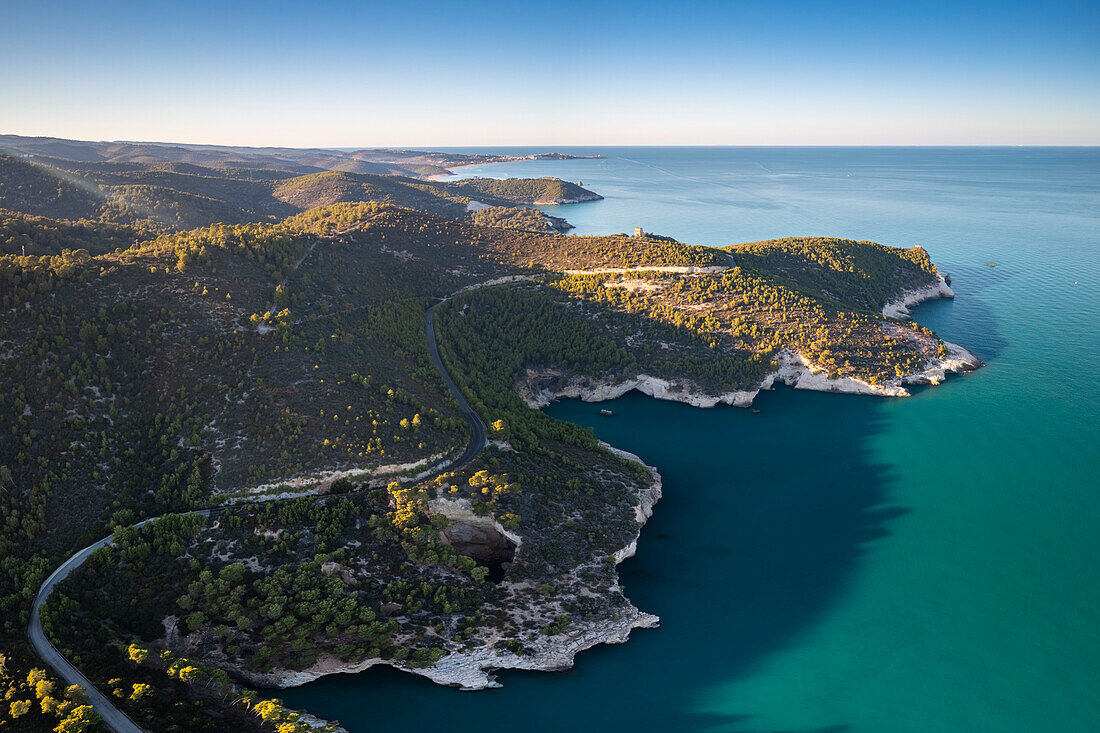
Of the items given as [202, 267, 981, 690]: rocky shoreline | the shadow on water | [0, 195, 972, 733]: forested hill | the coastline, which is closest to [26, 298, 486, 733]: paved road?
[0, 195, 972, 733]: forested hill

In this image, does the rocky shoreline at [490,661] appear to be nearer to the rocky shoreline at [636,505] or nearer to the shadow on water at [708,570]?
the rocky shoreline at [636,505]

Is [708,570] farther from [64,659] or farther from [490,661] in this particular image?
[64,659]

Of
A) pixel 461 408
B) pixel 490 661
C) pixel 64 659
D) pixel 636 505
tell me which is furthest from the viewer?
pixel 461 408

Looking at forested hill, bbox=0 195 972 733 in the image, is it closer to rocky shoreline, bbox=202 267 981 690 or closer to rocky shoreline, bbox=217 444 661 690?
rocky shoreline, bbox=217 444 661 690

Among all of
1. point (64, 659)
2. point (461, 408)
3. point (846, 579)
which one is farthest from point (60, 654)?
point (846, 579)

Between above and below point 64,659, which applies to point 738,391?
above
